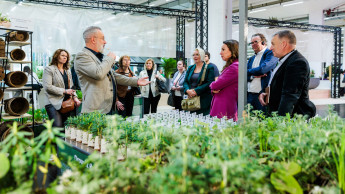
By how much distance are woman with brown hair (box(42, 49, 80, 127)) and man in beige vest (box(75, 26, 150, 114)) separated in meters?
0.79

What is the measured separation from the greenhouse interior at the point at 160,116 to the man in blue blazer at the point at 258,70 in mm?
14

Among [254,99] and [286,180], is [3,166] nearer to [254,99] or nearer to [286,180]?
[286,180]

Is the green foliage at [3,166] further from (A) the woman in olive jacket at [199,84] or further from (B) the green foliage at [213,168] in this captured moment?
(A) the woman in olive jacket at [199,84]

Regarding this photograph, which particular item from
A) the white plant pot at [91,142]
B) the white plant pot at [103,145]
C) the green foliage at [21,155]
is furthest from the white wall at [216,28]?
the green foliage at [21,155]

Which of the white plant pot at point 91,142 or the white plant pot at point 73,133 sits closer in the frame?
the white plant pot at point 91,142

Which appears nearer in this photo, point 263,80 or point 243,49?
point 243,49

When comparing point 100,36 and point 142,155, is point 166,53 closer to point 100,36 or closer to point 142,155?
point 100,36

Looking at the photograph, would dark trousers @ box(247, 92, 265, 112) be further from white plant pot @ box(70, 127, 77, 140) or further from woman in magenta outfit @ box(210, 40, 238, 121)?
white plant pot @ box(70, 127, 77, 140)

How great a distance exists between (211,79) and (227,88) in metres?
0.50

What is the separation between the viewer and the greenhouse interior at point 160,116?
→ 0.88 m

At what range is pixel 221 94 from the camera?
318 cm

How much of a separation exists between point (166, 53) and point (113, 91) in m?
6.88

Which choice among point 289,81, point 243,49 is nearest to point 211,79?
point 289,81

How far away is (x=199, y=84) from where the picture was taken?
12.1ft
